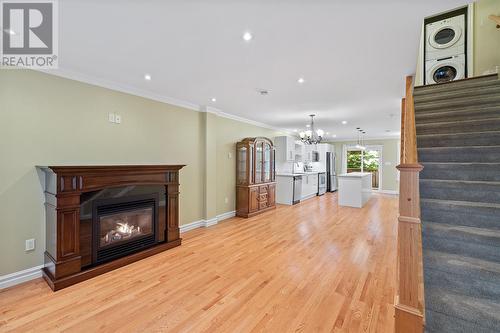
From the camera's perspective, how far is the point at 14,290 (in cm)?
236

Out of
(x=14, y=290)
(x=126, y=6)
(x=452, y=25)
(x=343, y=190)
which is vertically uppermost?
(x=452, y=25)

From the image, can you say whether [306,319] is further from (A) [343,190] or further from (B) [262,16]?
(A) [343,190]

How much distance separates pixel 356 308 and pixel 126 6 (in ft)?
10.4

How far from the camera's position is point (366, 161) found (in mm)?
10234

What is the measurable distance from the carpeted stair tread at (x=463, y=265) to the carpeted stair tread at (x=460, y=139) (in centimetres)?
176

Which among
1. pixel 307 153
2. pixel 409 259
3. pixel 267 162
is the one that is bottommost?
pixel 409 259

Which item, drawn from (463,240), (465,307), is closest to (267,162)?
(463,240)

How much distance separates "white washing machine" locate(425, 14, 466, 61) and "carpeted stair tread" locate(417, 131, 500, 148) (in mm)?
2823

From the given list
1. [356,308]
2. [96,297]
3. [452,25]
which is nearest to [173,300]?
[96,297]

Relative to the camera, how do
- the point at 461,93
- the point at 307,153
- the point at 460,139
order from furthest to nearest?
the point at 307,153 < the point at 461,93 < the point at 460,139

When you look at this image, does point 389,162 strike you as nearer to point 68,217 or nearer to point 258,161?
point 258,161

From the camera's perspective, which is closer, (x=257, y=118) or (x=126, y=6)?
(x=126, y=6)

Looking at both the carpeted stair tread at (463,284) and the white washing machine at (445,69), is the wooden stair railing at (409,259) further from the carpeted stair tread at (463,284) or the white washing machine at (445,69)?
the white washing machine at (445,69)

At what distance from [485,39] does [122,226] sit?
24.5ft
